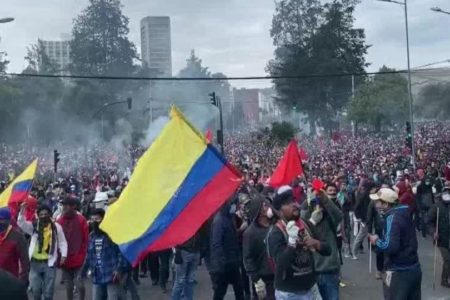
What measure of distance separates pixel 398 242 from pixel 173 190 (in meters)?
2.19

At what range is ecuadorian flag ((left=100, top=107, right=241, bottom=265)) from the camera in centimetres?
620

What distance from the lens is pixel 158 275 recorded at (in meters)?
12.4

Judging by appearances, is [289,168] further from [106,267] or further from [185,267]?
[106,267]

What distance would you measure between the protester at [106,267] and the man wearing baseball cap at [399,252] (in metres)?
3.08

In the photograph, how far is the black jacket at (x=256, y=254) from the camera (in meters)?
7.57

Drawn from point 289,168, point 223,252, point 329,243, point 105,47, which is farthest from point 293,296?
point 105,47

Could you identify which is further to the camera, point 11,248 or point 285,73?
point 285,73

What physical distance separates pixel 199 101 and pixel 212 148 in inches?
3566

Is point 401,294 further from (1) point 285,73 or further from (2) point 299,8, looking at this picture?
(2) point 299,8

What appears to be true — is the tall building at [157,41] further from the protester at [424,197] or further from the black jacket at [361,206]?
the black jacket at [361,206]

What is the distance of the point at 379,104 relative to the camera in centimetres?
6178

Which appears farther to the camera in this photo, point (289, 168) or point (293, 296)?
point (289, 168)

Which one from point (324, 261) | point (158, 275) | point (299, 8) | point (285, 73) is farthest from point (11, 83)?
point (324, 261)

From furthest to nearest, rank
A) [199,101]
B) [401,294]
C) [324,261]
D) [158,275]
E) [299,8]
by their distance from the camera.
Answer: [199,101] < [299,8] < [158,275] < [324,261] < [401,294]
